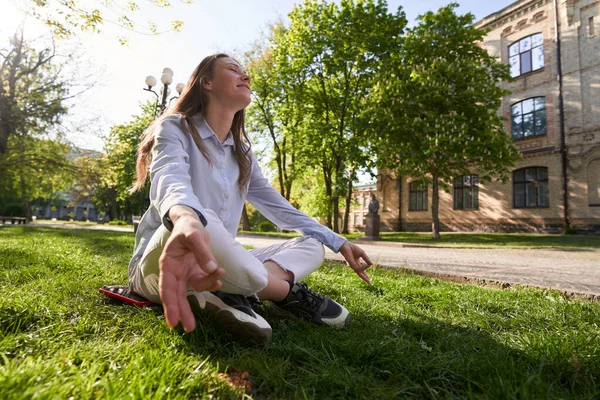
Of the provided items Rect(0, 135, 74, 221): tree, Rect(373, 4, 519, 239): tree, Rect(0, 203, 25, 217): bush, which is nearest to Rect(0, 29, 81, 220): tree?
Rect(0, 135, 74, 221): tree

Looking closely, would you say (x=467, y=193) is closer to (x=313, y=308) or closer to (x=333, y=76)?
(x=333, y=76)

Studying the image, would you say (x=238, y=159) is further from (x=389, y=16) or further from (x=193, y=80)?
(x=389, y=16)

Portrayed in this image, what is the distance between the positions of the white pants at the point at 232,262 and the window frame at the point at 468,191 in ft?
83.2

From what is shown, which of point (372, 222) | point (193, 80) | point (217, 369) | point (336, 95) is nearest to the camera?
point (217, 369)

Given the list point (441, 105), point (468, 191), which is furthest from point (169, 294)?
point (468, 191)

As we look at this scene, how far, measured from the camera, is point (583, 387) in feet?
4.68

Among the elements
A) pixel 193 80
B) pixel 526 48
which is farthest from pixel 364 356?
pixel 526 48

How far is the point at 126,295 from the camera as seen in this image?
7.49 ft

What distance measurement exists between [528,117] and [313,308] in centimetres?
2615

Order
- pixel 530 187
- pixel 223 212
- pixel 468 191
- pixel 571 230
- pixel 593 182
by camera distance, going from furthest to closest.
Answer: pixel 468 191
pixel 530 187
pixel 593 182
pixel 571 230
pixel 223 212

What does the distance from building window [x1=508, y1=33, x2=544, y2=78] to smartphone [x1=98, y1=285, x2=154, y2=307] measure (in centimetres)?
2724

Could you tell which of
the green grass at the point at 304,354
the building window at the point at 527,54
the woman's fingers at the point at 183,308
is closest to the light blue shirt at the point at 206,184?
the woman's fingers at the point at 183,308

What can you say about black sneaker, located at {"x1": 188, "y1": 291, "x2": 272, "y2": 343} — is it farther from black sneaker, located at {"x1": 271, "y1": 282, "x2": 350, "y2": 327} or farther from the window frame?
the window frame

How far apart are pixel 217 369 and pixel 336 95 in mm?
22346
